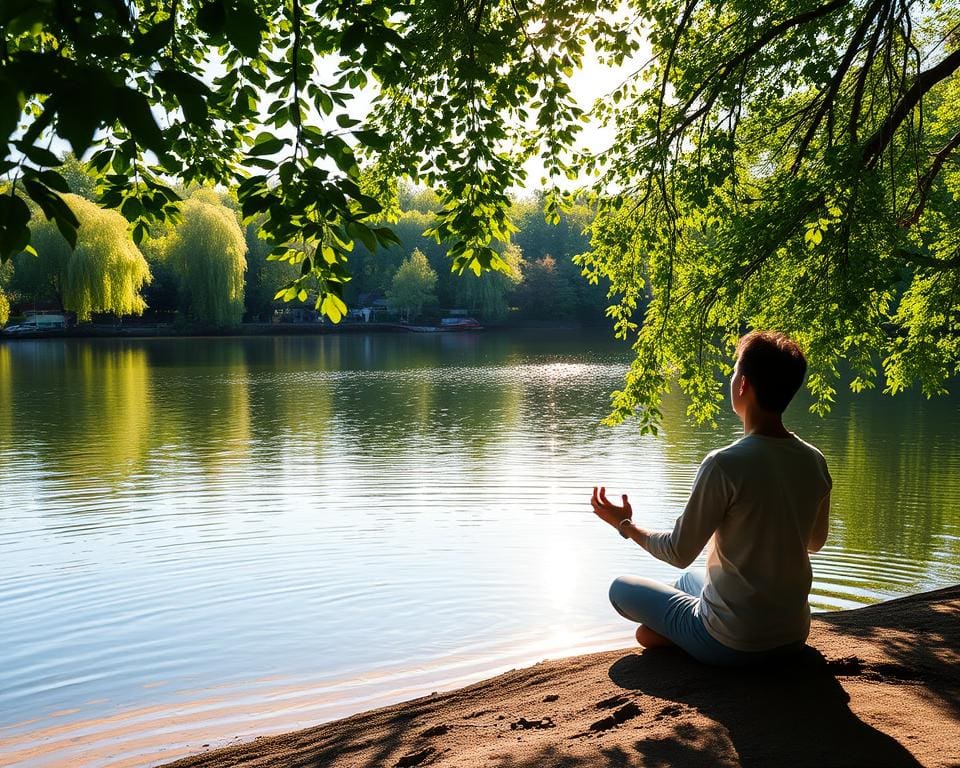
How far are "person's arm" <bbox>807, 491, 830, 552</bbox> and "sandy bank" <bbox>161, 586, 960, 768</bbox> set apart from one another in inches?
18.2

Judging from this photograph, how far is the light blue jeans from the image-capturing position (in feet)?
10.8

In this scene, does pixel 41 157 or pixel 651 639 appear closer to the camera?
pixel 41 157

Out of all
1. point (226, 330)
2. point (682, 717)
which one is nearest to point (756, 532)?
point (682, 717)

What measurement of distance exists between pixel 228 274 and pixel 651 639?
53.0 m

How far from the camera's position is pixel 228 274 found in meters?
53.6

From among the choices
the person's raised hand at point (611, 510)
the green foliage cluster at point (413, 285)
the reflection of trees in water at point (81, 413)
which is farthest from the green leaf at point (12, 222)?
the green foliage cluster at point (413, 285)

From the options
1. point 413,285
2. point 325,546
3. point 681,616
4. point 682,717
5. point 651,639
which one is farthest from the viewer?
point 413,285

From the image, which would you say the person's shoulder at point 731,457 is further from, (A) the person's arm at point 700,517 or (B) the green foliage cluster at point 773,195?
(B) the green foliage cluster at point 773,195

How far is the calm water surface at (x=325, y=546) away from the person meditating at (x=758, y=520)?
3408 millimetres

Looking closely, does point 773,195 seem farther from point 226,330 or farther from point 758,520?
point 226,330

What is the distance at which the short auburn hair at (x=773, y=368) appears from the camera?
3.03m

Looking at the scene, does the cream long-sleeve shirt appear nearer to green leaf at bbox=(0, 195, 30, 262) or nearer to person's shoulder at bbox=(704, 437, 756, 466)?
person's shoulder at bbox=(704, 437, 756, 466)

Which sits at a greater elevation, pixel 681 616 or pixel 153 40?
pixel 153 40

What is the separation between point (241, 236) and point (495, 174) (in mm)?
50203
